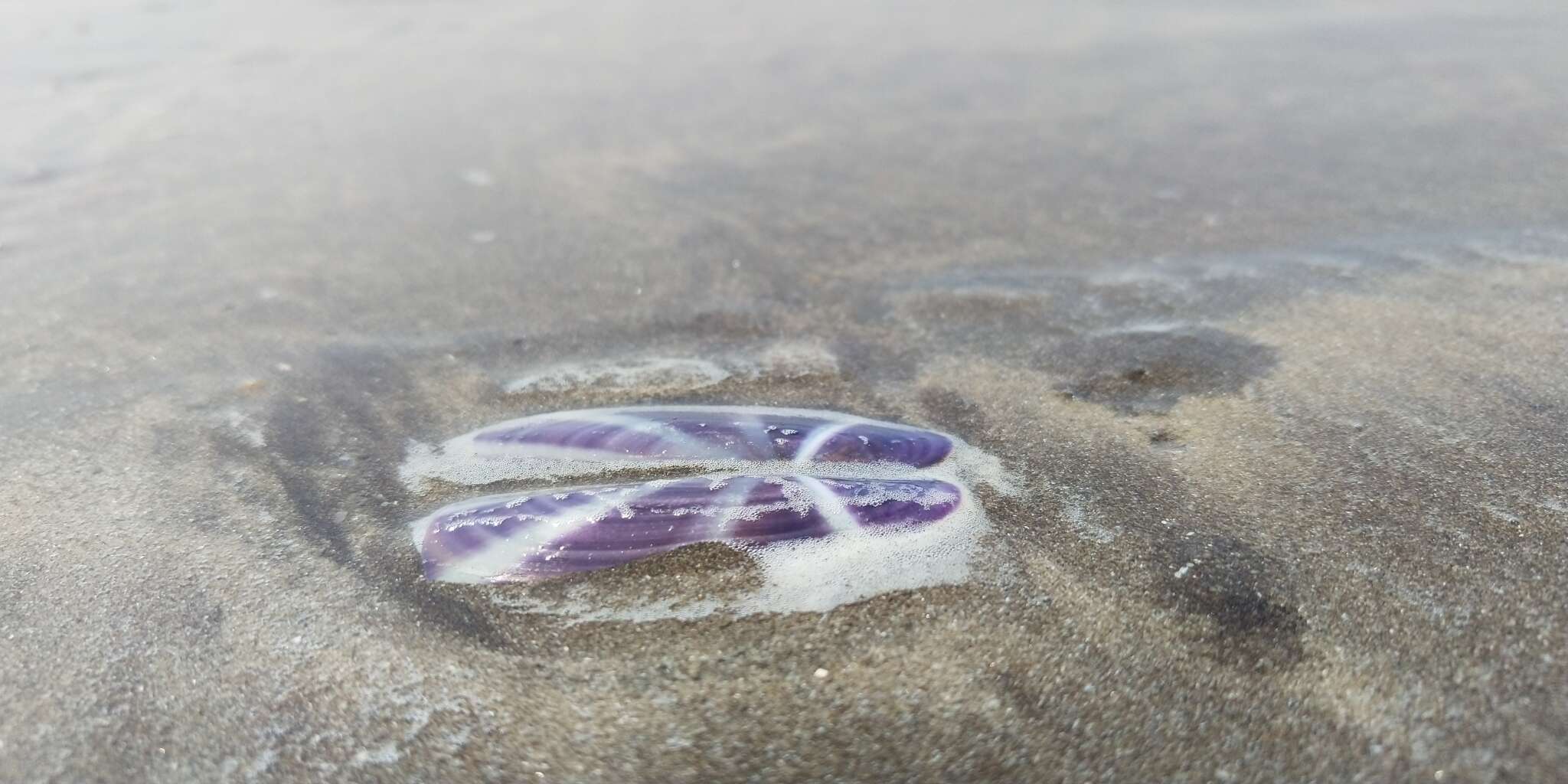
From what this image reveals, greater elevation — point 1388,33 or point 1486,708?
point 1388,33

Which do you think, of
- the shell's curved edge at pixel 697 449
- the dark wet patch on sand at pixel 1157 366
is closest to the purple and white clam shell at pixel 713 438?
the shell's curved edge at pixel 697 449

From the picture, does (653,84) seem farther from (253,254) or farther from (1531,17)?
(1531,17)

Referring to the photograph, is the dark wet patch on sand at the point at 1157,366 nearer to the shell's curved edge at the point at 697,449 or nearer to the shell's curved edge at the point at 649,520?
the shell's curved edge at the point at 697,449

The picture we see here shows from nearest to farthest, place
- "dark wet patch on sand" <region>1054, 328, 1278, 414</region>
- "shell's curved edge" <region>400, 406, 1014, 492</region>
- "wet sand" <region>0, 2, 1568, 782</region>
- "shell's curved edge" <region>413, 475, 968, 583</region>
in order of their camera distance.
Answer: "wet sand" <region>0, 2, 1568, 782</region>, "shell's curved edge" <region>413, 475, 968, 583</region>, "shell's curved edge" <region>400, 406, 1014, 492</region>, "dark wet patch on sand" <region>1054, 328, 1278, 414</region>

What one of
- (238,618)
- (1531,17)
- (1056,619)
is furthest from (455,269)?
(1531,17)

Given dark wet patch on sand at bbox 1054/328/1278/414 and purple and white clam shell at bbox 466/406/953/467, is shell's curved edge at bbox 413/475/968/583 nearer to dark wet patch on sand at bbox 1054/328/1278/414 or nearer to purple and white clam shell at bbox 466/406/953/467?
purple and white clam shell at bbox 466/406/953/467

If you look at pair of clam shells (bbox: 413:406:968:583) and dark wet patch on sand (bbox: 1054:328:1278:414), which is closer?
pair of clam shells (bbox: 413:406:968:583)

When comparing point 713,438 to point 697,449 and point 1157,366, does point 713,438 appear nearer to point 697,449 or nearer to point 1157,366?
point 697,449

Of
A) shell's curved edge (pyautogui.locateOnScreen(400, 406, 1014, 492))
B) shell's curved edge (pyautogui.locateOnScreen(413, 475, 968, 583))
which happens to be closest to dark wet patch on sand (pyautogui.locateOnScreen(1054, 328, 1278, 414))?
shell's curved edge (pyautogui.locateOnScreen(400, 406, 1014, 492))

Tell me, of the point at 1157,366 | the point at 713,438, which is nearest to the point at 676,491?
the point at 713,438
